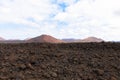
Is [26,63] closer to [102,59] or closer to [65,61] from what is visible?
[65,61]

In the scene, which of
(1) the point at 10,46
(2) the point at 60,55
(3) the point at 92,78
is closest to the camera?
(3) the point at 92,78

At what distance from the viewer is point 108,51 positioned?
14.7 meters

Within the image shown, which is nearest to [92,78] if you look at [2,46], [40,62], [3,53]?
[40,62]

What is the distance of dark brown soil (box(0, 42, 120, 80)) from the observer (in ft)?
39.2

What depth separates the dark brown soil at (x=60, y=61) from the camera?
12.0m

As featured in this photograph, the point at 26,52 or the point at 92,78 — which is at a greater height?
the point at 26,52

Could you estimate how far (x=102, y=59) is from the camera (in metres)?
13.6

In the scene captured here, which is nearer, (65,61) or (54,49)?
(65,61)

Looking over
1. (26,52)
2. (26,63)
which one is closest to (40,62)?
(26,63)

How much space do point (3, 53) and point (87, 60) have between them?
4292 mm

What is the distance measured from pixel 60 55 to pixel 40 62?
128 cm

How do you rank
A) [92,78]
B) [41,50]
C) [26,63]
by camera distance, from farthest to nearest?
[41,50] → [26,63] → [92,78]

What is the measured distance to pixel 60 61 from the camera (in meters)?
13.3

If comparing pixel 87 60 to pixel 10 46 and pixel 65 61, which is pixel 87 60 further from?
pixel 10 46
